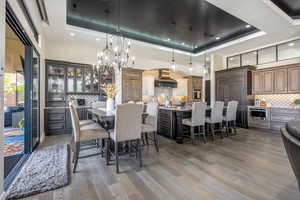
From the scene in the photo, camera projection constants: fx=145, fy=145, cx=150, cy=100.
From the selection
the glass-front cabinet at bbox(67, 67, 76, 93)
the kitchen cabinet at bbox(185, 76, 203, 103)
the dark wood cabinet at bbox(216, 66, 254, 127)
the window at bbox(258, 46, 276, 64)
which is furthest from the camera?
the kitchen cabinet at bbox(185, 76, 203, 103)

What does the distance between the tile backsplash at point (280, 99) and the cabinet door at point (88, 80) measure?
636cm

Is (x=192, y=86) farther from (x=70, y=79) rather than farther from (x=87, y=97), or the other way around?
(x=70, y=79)

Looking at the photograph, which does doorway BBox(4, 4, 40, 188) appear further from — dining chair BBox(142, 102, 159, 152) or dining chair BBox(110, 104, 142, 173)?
dining chair BBox(142, 102, 159, 152)

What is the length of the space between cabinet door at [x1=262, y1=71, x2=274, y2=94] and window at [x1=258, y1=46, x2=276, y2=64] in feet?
1.93

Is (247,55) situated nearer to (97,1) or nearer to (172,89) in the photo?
(172,89)

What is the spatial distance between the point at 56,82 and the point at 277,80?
7.27 meters

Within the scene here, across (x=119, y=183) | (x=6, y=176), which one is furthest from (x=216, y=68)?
(x=6, y=176)

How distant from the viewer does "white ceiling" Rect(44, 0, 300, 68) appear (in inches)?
118

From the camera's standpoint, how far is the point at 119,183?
1.90m

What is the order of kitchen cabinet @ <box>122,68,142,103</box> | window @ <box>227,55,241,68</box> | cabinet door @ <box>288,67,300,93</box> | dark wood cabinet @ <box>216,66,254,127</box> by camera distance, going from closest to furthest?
cabinet door @ <box>288,67,300,93</box>
dark wood cabinet @ <box>216,66,254,127</box>
kitchen cabinet @ <box>122,68,142,103</box>
window @ <box>227,55,241,68</box>

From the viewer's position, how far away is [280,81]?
4.77 m

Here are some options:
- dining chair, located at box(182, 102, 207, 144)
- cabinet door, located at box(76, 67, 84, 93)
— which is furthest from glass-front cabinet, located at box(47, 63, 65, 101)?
dining chair, located at box(182, 102, 207, 144)

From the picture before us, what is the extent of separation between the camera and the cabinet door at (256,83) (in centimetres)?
528

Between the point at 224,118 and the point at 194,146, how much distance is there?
1.59 metres
